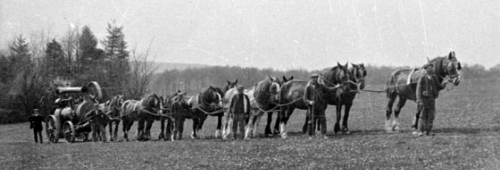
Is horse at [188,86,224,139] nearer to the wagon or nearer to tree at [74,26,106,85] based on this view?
the wagon

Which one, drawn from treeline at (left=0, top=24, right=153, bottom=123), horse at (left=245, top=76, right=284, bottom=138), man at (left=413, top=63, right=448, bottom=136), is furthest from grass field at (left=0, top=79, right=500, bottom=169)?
treeline at (left=0, top=24, right=153, bottom=123)

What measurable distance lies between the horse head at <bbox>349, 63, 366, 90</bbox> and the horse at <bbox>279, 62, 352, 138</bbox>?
0.29 m

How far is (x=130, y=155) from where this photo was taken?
16.4 m

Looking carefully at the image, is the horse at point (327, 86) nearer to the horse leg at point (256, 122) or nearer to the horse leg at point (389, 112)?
the horse leg at point (256, 122)

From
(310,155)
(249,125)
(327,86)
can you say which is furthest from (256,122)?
(310,155)

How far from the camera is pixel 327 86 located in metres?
17.9

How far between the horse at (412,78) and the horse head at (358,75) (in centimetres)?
143

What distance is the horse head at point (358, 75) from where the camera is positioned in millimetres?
17648

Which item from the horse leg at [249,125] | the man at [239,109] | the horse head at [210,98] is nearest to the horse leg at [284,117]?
A: the horse leg at [249,125]

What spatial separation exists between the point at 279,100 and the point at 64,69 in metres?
55.3

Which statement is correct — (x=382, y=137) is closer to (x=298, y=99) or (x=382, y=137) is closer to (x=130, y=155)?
(x=298, y=99)

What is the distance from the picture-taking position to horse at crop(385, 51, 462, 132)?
15.5 metres

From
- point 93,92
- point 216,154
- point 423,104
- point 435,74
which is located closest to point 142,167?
point 216,154

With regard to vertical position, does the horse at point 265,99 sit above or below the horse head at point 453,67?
below
